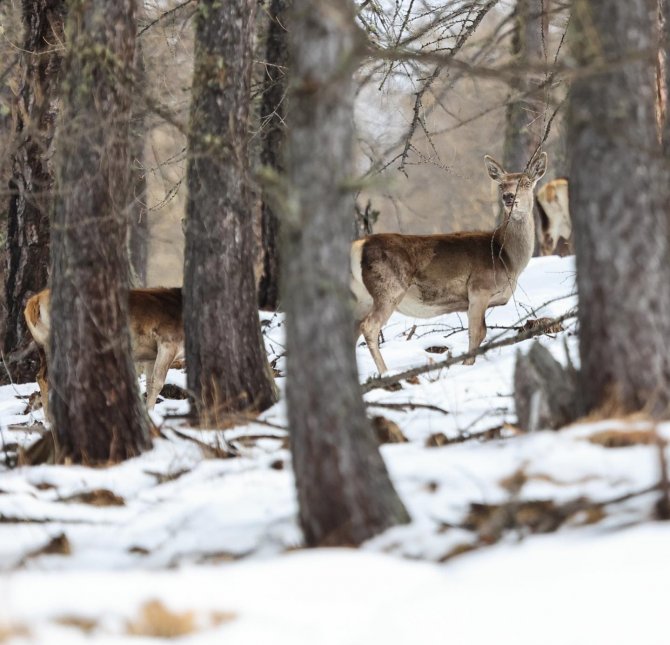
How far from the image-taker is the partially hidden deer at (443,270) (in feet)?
36.7

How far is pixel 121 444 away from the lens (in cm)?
613

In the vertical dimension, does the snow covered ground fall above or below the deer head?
below

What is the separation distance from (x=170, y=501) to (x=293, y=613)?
68.5 inches

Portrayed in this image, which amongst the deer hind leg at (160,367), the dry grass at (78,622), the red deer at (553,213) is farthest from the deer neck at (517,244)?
the dry grass at (78,622)

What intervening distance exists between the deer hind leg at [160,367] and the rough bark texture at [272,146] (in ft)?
9.97

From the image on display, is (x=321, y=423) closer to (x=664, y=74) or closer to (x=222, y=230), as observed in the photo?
(x=222, y=230)

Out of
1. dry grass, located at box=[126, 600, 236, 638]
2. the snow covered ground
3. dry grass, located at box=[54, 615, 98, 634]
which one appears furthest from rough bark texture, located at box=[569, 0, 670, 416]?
dry grass, located at box=[54, 615, 98, 634]

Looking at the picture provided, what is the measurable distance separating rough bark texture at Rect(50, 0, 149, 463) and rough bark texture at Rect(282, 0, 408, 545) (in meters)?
2.33

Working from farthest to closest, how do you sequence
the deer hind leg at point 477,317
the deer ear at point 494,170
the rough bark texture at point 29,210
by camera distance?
the deer ear at point 494,170 < the deer hind leg at point 477,317 < the rough bark texture at point 29,210

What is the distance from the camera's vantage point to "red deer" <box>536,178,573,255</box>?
17438 millimetres

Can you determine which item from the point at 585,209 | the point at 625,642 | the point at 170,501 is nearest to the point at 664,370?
the point at 585,209

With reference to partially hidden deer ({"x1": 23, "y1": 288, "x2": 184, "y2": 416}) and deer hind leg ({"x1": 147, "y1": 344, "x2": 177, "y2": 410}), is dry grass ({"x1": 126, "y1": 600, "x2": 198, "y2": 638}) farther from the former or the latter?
deer hind leg ({"x1": 147, "y1": 344, "x2": 177, "y2": 410})

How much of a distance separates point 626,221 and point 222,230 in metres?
3.35

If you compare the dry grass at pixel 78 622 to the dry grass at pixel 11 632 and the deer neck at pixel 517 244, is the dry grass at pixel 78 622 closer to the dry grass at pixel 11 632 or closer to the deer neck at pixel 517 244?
the dry grass at pixel 11 632
